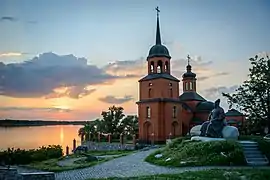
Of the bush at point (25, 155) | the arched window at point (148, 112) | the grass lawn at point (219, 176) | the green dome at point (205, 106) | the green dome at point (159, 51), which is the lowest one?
the bush at point (25, 155)

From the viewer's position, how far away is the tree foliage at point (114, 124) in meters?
46.4

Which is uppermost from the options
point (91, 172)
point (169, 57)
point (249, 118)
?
point (169, 57)

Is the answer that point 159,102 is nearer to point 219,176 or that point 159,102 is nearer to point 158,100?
point 158,100

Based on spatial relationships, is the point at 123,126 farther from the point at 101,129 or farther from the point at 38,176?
the point at 38,176

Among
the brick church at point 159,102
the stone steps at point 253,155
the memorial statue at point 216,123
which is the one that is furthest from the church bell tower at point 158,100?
the stone steps at point 253,155

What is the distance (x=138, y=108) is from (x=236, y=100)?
15.6 meters

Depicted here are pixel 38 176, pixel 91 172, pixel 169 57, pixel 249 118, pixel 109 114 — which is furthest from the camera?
pixel 109 114

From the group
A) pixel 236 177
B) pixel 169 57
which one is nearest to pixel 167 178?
pixel 236 177

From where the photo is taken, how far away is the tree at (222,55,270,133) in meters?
29.1

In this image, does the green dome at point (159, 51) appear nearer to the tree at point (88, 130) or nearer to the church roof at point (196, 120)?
the church roof at point (196, 120)

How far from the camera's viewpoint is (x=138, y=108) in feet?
143

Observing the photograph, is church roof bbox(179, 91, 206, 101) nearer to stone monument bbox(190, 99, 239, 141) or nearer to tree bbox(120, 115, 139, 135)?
tree bbox(120, 115, 139, 135)

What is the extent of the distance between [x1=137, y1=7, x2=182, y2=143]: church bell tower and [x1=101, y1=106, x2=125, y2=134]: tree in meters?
3.94

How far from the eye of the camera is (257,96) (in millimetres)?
29625
